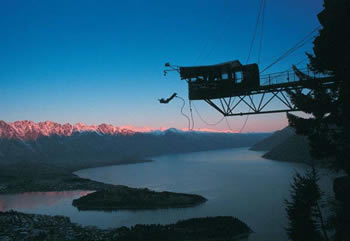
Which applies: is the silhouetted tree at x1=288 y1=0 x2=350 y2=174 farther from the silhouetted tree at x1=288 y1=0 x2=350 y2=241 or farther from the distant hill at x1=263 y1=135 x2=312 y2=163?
the distant hill at x1=263 y1=135 x2=312 y2=163

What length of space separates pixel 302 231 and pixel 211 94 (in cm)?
1777

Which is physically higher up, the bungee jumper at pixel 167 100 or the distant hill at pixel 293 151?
the bungee jumper at pixel 167 100

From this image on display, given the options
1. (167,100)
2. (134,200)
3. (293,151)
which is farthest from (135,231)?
(293,151)

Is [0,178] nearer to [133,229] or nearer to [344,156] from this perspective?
[133,229]

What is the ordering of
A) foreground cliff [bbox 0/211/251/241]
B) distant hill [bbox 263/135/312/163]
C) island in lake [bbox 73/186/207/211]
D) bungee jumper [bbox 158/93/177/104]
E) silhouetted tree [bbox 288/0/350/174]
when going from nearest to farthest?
silhouetted tree [bbox 288/0/350/174] → bungee jumper [bbox 158/93/177/104] → foreground cliff [bbox 0/211/251/241] → island in lake [bbox 73/186/207/211] → distant hill [bbox 263/135/312/163]

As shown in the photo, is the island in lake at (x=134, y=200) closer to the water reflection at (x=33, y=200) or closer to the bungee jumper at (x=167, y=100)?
the water reflection at (x=33, y=200)

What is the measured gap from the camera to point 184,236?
133ft

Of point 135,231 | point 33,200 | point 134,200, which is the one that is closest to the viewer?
point 135,231

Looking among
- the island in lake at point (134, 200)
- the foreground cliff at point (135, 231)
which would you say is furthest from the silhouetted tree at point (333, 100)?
the island in lake at point (134, 200)

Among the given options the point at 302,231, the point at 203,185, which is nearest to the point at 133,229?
the point at 302,231

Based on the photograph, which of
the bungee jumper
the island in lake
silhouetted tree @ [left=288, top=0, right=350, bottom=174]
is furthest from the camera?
the island in lake

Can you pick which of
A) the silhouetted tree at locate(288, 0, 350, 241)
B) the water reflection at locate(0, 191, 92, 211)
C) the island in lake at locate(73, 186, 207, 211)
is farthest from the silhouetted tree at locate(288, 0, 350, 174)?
the water reflection at locate(0, 191, 92, 211)

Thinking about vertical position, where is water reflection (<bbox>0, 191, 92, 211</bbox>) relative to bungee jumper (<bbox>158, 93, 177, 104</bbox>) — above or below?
below

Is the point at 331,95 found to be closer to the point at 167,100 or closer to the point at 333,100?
the point at 333,100
